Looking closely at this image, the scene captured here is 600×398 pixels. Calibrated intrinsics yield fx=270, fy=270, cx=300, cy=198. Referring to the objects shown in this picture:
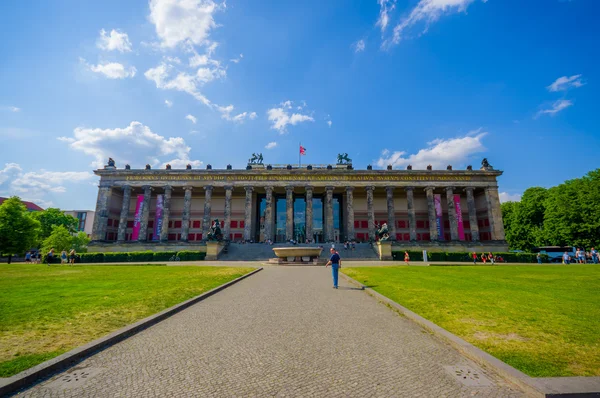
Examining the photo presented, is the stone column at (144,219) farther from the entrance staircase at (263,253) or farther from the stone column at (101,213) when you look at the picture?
Result: the entrance staircase at (263,253)

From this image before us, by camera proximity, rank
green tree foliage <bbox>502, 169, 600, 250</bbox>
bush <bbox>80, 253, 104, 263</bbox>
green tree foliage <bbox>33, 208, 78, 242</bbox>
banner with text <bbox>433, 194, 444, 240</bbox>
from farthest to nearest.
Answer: green tree foliage <bbox>33, 208, 78, 242</bbox>, banner with text <bbox>433, 194, 444, 240</bbox>, green tree foliage <bbox>502, 169, 600, 250</bbox>, bush <bbox>80, 253, 104, 263</bbox>

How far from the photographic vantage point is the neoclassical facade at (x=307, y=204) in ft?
149

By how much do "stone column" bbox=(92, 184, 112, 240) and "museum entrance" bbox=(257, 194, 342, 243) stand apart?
83.8ft

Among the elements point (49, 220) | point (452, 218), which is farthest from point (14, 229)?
point (452, 218)

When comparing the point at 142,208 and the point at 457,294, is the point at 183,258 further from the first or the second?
the point at 457,294

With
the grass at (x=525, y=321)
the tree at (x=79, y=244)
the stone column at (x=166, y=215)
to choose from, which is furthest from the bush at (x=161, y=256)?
the grass at (x=525, y=321)

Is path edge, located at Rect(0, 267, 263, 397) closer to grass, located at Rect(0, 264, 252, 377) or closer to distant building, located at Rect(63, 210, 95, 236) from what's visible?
grass, located at Rect(0, 264, 252, 377)

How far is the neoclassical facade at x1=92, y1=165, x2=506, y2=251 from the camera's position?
149 ft

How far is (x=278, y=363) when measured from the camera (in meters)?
4.21

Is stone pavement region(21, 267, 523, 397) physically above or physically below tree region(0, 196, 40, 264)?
below

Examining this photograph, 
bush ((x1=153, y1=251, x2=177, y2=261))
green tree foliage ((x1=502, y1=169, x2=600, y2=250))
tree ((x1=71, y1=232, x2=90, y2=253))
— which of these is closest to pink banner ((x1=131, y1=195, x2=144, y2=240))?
tree ((x1=71, y1=232, x2=90, y2=253))

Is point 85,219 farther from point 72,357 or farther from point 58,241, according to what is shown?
point 72,357

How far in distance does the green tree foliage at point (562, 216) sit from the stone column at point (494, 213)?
599 cm

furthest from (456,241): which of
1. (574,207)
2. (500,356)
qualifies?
(500,356)
